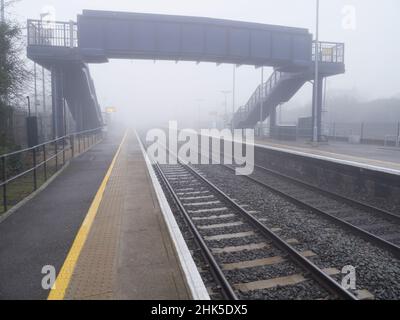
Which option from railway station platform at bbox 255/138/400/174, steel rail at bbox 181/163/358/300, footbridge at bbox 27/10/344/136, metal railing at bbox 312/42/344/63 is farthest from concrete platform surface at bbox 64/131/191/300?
metal railing at bbox 312/42/344/63

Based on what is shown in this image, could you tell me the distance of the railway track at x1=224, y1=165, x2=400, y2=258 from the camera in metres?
7.55

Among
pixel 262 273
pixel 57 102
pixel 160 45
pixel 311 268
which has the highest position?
pixel 160 45

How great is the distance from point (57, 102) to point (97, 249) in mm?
21481

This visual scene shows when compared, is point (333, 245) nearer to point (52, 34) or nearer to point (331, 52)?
point (52, 34)

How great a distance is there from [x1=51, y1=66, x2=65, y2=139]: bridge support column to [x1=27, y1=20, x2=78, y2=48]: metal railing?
176 cm

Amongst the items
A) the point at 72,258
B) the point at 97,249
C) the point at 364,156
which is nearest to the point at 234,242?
the point at 97,249

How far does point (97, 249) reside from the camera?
235 inches

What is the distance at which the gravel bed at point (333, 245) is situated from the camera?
5.57 m

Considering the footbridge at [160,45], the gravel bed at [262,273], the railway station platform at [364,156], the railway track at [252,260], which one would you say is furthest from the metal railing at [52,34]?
the gravel bed at [262,273]

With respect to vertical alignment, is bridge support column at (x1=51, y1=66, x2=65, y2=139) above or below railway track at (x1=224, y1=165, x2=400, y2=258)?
above

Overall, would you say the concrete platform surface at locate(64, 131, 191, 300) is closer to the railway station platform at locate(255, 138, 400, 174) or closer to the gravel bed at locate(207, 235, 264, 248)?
the gravel bed at locate(207, 235, 264, 248)

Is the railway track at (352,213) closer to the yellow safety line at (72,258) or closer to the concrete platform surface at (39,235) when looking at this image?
the yellow safety line at (72,258)

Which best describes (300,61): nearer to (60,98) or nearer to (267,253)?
(60,98)
